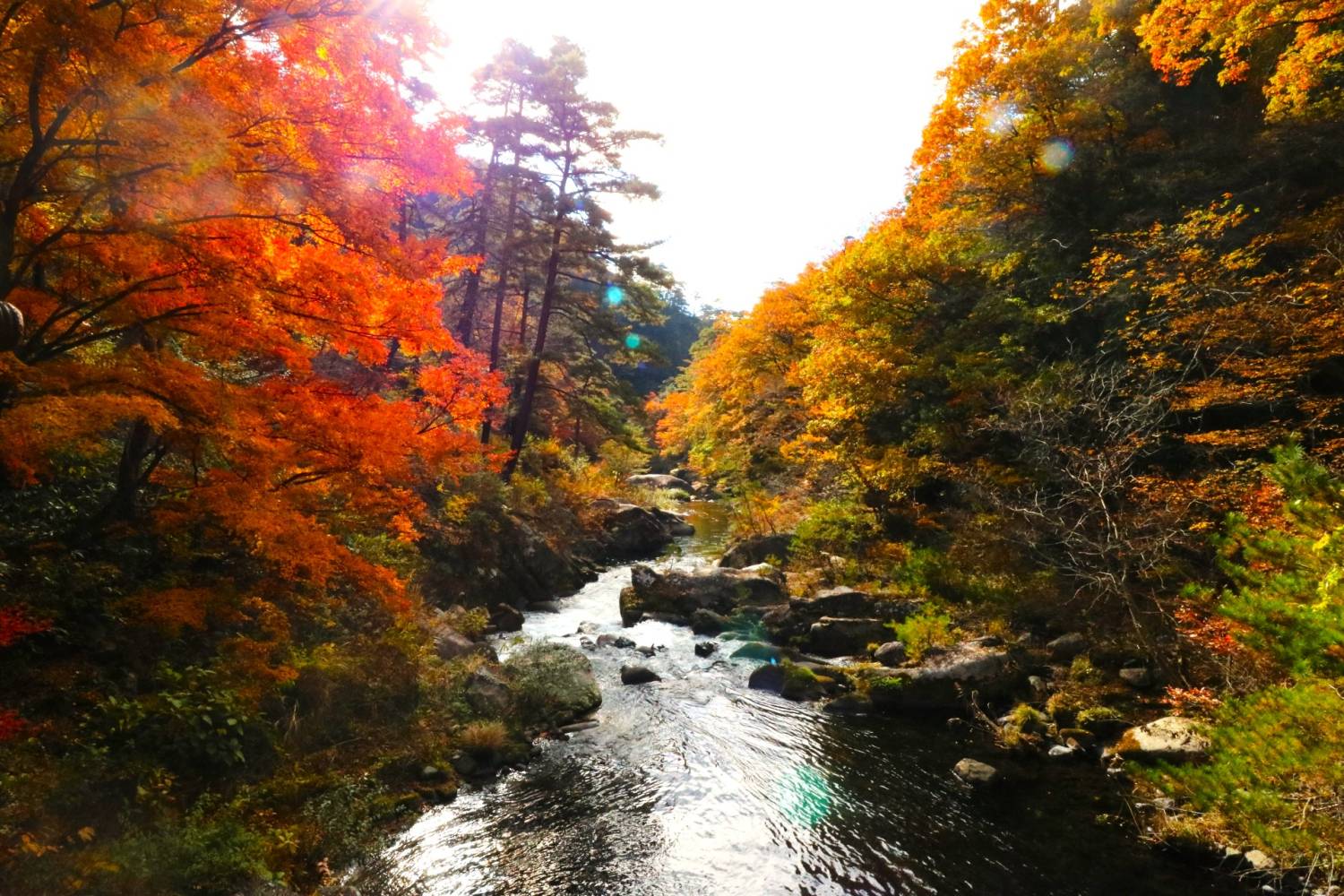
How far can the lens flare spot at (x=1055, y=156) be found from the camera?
1486 cm

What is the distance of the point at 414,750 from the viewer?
8.52m

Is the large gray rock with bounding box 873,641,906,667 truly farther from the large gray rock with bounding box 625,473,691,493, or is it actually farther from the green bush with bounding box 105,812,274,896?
the large gray rock with bounding box 625,473,691,493

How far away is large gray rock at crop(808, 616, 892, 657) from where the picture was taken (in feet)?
44.7

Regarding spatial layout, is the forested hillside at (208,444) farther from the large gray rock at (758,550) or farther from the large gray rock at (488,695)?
the large gray rock at (758,550)

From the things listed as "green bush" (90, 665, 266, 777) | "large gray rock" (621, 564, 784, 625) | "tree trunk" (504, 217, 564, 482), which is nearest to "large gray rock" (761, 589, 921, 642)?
"large gray rock" (621, 564, 784, 625)

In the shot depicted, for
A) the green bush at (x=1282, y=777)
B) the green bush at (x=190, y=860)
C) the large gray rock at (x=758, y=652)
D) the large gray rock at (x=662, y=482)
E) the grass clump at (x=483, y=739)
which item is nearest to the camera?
the green bush at (x=190, y=860)

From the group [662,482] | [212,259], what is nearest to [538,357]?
[212,259]

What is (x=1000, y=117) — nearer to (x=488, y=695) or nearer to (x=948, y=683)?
(x=948, y=683)

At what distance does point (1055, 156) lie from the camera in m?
15.1

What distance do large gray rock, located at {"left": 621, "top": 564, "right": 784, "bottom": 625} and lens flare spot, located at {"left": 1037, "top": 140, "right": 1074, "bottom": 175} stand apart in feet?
42.8

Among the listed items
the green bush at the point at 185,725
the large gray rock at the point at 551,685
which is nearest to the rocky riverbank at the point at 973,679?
the large gray rock at the point at 551,685

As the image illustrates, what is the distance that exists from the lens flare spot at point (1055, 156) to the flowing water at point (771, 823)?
45.0 feet

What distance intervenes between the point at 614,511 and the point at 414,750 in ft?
55.8

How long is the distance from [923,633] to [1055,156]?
41.0 feet
